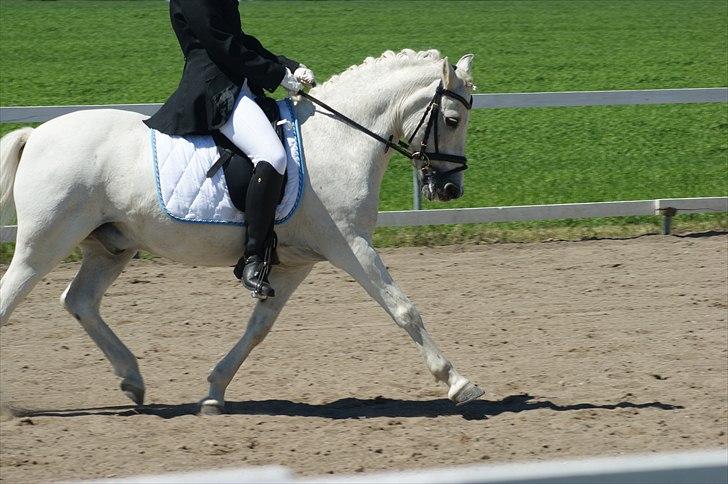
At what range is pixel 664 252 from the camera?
10180 mm

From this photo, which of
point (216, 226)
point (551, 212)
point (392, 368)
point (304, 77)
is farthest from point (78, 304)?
point (551, 212)

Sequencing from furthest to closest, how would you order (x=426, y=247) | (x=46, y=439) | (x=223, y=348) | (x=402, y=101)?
(x=426, y=247)
(x=223, y=348)
(x=402, y=101)
(x=46, y=439)

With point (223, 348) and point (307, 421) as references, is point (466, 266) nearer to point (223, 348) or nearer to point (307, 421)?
point (223, 348)

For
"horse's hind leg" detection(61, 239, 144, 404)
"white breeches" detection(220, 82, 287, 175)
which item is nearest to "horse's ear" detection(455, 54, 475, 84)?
"white breeches" detection(220, 82, 287, 175)

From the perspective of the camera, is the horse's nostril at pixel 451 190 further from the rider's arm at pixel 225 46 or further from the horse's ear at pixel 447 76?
the rider's arm at pixel 225 46

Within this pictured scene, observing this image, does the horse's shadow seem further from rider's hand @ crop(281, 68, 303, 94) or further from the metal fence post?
the metal fence post

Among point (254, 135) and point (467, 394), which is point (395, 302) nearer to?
point (467, 394)

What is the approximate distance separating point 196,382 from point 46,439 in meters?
1.28

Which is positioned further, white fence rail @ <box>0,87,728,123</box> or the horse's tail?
white fence rail @ <box>0,87,728,123</box>

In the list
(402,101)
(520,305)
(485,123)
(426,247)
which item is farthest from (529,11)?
(402,101)

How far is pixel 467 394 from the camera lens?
6.20 meters

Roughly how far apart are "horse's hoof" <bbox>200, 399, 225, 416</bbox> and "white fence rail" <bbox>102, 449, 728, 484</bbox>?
3.74 m

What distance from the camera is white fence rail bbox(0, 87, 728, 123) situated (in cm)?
1038

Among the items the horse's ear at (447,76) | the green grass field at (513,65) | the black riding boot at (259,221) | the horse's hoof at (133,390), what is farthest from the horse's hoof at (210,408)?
the green grass field at (513,65)
